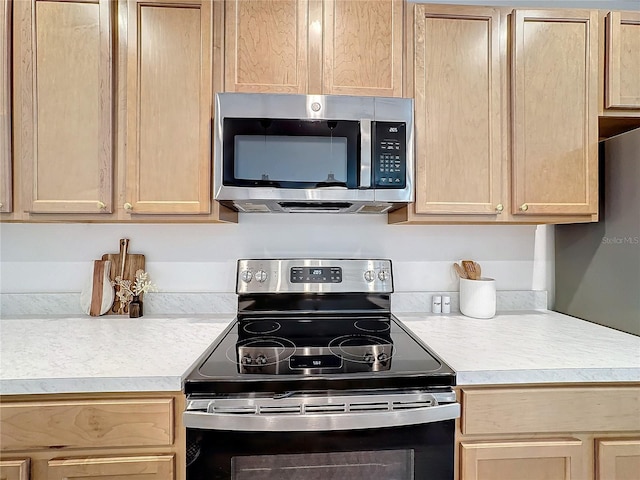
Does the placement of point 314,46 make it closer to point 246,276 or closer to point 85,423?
point 246,276

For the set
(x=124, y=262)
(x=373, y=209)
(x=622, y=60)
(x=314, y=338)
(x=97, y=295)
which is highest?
(x=622, y=60)

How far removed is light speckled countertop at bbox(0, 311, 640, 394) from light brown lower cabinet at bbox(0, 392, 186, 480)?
0.04 m

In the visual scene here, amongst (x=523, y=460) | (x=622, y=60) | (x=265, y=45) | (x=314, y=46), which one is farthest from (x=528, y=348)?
(x=265, y=45)

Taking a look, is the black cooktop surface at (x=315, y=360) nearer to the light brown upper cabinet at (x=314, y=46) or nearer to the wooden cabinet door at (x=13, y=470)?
the wooden cabinet door at (x=13, y=470)

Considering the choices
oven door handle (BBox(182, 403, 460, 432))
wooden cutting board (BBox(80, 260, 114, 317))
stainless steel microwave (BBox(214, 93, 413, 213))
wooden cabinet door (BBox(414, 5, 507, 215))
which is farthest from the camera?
wooden cutting board (BBox(80, 260, 114, 317))

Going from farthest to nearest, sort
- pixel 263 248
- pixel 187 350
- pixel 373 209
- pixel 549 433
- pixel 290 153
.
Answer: pixel 263 248 < pixel 373 209 < pixel 290 153 < pixel 187 350 < pixel 549 433

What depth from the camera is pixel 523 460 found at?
1.03 metres

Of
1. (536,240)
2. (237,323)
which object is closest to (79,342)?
(237,323)

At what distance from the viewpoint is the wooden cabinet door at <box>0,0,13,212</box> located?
1.32 metres

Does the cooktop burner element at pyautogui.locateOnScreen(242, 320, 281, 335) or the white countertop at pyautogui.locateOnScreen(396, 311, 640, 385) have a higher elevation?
the white countertop at pyautogui.locateOnScreen(396, 311, 640, 385)

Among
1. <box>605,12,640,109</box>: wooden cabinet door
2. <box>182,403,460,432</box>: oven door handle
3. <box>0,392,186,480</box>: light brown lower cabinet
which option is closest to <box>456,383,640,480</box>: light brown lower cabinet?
<box>182,403,460,432</box>: oven door handle

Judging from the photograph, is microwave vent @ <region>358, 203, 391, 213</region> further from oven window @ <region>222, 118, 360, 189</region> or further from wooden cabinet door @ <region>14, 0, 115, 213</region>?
wooden cabinet door @ <region>14, 0, 115, 213</region>

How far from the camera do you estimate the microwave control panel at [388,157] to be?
1319 mm

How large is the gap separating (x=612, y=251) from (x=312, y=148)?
132 centimetres
